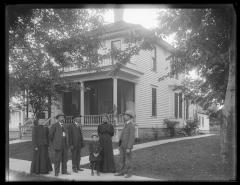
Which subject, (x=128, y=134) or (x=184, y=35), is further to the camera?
(x=184, y=35)

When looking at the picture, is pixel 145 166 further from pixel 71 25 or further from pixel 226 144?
pixel 71 25

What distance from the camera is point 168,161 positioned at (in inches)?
469

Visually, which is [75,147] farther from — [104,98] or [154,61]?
[154,61]

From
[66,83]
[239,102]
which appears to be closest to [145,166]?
[239,102]

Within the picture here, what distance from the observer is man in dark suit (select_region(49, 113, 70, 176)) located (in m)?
9.52

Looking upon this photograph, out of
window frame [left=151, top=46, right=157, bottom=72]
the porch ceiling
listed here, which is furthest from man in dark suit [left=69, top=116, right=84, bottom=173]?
window frame [left=151, top=46, right=157, bottom=72]

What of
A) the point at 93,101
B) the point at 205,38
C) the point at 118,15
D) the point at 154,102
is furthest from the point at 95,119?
the point at 205,38

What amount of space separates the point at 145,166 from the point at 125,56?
4.44 meters

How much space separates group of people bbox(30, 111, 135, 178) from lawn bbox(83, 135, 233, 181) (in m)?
0.88

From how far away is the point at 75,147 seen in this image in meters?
10.3

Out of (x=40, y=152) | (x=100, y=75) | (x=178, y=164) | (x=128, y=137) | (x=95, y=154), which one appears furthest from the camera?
(x=100, y=75)

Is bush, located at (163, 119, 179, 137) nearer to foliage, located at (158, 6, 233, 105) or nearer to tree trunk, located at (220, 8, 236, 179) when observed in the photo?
foliage, located at (158, 6, 233, 105)

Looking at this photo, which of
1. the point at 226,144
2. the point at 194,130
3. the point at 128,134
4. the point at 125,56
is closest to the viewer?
the point at 128,134

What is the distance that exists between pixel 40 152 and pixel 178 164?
4725 millimetres
